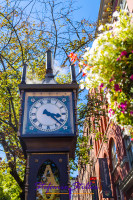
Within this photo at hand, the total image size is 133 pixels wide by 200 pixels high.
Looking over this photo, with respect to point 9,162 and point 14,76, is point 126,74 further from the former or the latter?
point 14,76

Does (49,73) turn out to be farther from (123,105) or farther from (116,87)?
(123,105)

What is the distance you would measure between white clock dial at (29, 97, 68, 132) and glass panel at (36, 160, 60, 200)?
0.68 metres

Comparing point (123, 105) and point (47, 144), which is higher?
point (123, 105)

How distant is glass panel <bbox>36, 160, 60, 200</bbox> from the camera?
162 inches

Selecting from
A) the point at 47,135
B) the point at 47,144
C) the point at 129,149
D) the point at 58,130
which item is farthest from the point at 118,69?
the point at 129,149

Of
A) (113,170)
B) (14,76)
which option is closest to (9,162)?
(14,76)

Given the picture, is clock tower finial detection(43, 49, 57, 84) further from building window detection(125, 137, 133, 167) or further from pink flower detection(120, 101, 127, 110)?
building window detection(125, 137, 133, 167)

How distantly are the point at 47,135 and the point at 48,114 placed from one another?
0.52 meters

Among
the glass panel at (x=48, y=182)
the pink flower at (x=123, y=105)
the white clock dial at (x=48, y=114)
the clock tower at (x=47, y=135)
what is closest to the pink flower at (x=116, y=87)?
the pink flower at (x=123, y=105)

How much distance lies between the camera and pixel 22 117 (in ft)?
15.7

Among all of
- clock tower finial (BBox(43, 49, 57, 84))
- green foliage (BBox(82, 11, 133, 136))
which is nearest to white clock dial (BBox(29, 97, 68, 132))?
clock tower finial (BBox(43, 49, 57, 84))

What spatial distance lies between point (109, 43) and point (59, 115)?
178cm

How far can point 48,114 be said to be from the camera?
4887 mm

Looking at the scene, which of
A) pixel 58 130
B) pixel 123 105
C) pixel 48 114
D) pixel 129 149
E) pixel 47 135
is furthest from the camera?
pixel 129 149
